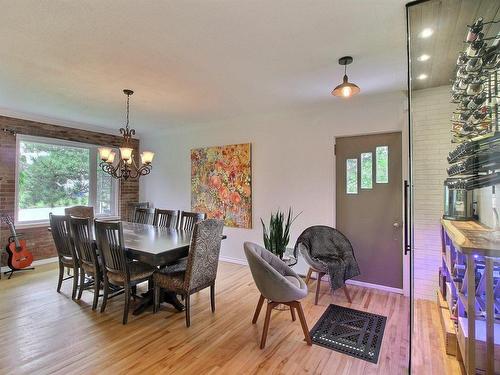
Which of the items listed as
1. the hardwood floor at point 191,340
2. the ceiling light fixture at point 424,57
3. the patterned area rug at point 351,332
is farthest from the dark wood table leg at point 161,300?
the ceiling light fixture at point 424,57

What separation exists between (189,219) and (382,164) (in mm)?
2670

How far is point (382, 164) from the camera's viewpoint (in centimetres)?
346

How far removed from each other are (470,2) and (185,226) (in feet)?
11.6

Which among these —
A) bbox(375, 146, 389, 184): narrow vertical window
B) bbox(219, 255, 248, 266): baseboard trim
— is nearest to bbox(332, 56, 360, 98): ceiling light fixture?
bbox(375, 146, 389, 184): narrow vertical window

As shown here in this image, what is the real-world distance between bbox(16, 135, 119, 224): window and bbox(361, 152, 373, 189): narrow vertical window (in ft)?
16.2

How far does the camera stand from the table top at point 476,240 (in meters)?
1.46

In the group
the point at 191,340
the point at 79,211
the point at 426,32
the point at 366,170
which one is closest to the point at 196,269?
the point at 191,340

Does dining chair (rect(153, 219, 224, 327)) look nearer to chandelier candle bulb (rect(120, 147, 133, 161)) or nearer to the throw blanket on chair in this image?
the throw blanket on chair

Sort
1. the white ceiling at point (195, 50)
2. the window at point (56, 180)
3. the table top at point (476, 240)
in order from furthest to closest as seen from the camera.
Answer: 1. the window at point (56, 180)
2. the white ceiling at point (195, 50)
3. the table top at point (476, 240)

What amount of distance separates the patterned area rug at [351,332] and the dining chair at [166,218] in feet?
7.85

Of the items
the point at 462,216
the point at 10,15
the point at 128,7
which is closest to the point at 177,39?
the point at 128,7

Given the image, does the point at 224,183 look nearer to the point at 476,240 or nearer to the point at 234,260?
the point at 234,260

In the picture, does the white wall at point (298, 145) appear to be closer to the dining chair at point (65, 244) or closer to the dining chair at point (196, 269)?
the dining chair at point (196, 269)

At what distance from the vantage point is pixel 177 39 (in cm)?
212
